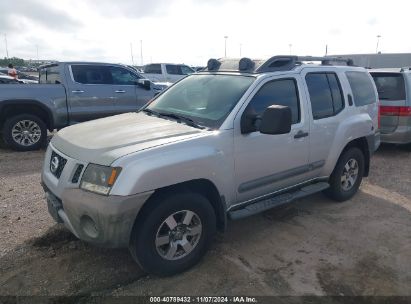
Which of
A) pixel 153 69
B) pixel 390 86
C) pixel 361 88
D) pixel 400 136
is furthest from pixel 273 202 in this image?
pixel 153 69

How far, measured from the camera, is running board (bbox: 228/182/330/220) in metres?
3.58

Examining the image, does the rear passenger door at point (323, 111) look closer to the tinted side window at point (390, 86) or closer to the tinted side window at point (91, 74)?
the tinted side window at point (390, 86)

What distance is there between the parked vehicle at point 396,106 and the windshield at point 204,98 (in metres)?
4.84

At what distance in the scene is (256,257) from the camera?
3.56 m

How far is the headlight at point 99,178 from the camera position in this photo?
109 inches

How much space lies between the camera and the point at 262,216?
14.9 feet

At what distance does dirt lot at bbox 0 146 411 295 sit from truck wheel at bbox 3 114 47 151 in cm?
280

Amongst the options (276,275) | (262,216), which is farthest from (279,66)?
(276,275)

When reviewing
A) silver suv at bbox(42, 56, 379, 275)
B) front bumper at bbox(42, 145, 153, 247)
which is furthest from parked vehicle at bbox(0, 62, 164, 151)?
front bumper at bbox(42, 145, 153, 247)

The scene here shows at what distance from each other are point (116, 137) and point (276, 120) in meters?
1.42

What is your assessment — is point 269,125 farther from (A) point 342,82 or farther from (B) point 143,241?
(A) point 342,82

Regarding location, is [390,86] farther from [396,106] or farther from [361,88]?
[361,88]

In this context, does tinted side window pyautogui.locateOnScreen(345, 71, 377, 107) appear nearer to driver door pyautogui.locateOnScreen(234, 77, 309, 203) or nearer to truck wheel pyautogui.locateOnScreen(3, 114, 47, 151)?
driver door pyautogui.locateOnScreen(234, 77, 309, 203)

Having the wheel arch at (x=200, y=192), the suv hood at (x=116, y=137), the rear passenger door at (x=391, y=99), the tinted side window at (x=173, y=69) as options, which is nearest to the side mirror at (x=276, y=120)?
the suv hood at (x=116, y=137)
